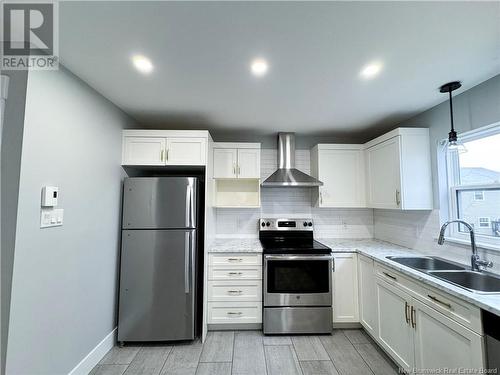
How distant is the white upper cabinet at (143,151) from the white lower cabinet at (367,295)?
2.42m

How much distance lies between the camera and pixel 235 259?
2668 mm

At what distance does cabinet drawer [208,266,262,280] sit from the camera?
264 cm

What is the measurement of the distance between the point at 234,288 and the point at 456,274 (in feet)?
6.57

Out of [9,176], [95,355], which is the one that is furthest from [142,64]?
[95,355]

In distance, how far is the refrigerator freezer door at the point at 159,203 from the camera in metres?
2.40

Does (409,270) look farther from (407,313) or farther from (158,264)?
(158,264)

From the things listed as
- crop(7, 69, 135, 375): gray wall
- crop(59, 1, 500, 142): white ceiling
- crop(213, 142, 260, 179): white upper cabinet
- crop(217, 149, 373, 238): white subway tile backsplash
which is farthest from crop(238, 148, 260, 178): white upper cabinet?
crop(7, 69, 135, 375): gray wall

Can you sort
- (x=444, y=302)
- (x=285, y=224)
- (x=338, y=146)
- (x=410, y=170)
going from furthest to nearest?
1. (x=285, y=224)
2. (x=338, y=146)
3. (x=410, y=170)
4. (x=444, y=302)

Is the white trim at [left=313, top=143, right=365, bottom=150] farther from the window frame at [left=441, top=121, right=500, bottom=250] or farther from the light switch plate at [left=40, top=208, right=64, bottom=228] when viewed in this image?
the light switch plate at [left=40, top=208, right=64, bottom=228]

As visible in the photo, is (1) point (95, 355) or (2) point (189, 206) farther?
(2) point (189, 206)

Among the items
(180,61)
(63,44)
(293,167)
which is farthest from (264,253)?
(63,44)

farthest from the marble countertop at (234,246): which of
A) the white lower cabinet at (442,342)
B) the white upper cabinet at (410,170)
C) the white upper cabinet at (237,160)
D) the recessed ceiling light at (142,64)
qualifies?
the recessed ceiling light at (142,64)

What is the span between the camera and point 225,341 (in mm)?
2449

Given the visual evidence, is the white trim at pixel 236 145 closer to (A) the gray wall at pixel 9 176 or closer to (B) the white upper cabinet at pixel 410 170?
(B) the white upper cabinet at pixel 410 170
